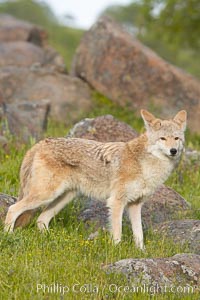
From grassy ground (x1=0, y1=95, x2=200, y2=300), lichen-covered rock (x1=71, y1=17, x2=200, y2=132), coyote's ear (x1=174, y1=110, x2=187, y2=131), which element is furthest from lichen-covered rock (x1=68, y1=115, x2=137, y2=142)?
lichen-covered rock (x1=71, y1=17, x2=200, y2=132)

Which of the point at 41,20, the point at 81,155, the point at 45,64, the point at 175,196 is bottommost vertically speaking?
the point at 41,20

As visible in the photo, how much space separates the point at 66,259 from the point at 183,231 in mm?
1954

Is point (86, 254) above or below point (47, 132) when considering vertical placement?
above

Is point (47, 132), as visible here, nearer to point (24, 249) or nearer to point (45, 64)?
point (45, 64)

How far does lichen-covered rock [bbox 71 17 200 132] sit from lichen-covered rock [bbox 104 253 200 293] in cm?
1042

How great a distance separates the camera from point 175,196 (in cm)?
1127

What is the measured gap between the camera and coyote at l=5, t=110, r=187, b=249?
31.9 ft

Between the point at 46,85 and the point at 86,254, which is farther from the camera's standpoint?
the point at 46,85

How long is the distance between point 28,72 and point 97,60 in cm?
178

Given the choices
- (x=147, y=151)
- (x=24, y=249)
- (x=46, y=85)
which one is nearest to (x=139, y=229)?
(x=147, y=151)

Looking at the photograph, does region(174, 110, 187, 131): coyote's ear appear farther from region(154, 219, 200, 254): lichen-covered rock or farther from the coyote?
region(154, 219, 200, 254): lichen-covered rock

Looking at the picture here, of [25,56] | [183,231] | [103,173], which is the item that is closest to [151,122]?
[103,173]

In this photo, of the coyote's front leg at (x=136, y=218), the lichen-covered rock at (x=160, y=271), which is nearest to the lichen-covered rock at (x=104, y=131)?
the coyote's front leg at (x=136, y=218)

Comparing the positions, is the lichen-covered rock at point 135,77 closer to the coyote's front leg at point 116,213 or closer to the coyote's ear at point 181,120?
the coyote's ear at point 181,120
